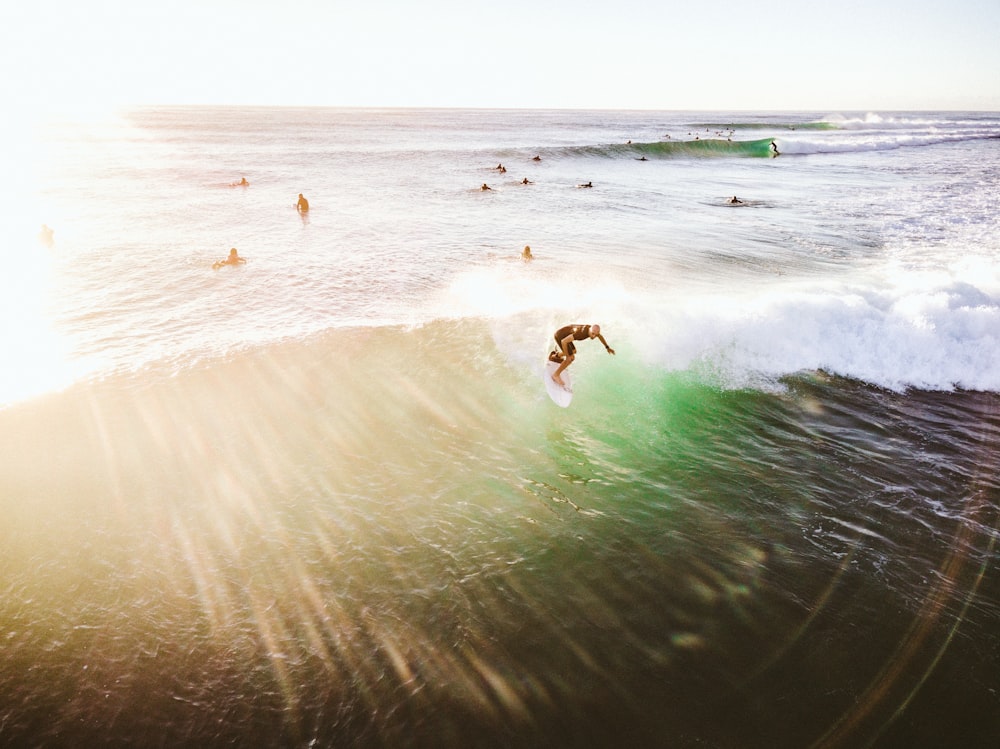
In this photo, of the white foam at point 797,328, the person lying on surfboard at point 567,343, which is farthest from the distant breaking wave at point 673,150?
the person lying on surfboard at point 567,343

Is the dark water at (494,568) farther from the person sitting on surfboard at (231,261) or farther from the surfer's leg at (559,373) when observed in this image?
the person sitting on surfboard at (231,261)

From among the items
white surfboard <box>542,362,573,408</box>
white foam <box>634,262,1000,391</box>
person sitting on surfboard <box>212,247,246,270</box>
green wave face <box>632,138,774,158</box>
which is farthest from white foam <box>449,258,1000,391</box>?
green wave face <box>632,138,774,158</box>

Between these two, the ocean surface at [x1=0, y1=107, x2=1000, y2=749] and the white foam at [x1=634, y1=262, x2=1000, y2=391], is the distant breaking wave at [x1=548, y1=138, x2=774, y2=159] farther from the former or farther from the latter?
the white foam at [x1=634, y1=262, x2=1000, y2=391]

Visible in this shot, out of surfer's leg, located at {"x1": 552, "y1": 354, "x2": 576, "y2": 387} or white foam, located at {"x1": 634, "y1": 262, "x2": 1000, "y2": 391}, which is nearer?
surfer's leg, located at {"x1": 552, "y1": 354, "x2": 576, "y2": 387}

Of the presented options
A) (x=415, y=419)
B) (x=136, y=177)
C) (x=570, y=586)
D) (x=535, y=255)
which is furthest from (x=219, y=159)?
(x=570, y=586)

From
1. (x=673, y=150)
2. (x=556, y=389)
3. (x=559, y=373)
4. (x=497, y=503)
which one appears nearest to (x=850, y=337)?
(x=559, y=373)

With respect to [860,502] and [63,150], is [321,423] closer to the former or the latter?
[860,502]
